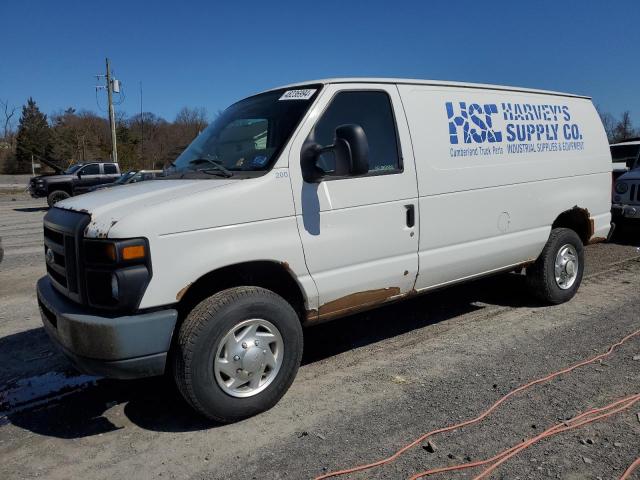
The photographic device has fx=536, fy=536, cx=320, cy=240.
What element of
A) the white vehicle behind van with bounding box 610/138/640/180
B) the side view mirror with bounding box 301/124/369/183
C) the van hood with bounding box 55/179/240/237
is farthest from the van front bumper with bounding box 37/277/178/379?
the white vehicle behind van with bounding box 610/138/640/180

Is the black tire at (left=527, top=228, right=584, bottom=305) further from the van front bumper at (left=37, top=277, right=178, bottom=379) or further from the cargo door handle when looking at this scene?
the van front bumper at (left=37, top=277, right=178, bottom=379)

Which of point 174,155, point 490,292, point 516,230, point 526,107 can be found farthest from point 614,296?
point 174,155

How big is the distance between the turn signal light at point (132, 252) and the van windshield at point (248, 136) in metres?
0.89

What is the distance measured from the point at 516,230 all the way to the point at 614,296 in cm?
196

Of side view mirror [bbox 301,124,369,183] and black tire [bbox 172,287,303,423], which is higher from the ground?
side view mirror [bbox 301,124,369,183]

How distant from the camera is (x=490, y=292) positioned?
21.1 ft

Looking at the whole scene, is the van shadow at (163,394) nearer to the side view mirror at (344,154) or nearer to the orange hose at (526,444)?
the orange hose at (526,444)

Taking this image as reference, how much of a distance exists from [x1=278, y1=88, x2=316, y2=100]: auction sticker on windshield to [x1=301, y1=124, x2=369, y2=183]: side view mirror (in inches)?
19.4

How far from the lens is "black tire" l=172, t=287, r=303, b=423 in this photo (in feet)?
10.4

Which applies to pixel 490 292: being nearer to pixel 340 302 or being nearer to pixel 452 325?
pixel 452 325

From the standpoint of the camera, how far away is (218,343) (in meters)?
3.25

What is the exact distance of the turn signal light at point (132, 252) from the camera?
2.94 metres

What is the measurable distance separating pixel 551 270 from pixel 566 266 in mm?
304

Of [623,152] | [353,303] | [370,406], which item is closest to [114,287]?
[353,303]
